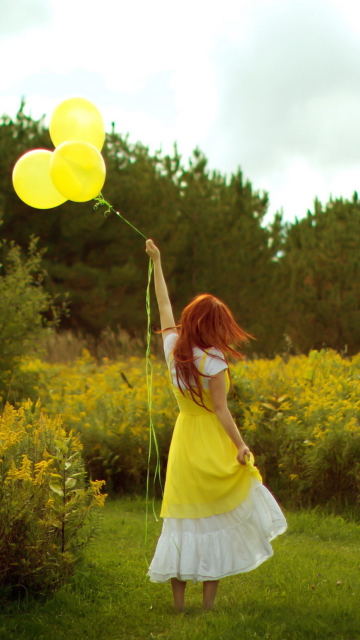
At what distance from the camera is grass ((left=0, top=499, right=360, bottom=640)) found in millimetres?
3365

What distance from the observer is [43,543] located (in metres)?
3.73

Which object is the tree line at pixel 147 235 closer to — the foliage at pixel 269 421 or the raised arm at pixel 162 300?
the foliage at pixel 269 421

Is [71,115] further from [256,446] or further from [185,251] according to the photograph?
[185,251]

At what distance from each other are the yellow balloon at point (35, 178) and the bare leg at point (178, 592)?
223 cm

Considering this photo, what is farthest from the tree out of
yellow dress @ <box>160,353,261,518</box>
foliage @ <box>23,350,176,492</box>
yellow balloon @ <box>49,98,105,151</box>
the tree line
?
yellow dress @ <box>160,353,261,518</box>

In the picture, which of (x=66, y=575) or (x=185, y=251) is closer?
(x=66, y=575)

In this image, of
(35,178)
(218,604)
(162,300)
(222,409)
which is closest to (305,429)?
(218,604)

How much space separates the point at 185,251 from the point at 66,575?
20.2 meters

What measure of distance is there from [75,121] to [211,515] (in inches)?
93.9

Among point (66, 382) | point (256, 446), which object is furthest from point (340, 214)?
point (256, 446)

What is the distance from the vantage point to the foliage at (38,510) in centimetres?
362

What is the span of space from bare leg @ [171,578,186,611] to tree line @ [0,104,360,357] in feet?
47.9

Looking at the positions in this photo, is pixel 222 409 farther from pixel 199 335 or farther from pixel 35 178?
pixel 35 178

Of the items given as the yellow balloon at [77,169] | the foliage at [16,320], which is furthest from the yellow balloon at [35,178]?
the foliage at [16,320]
